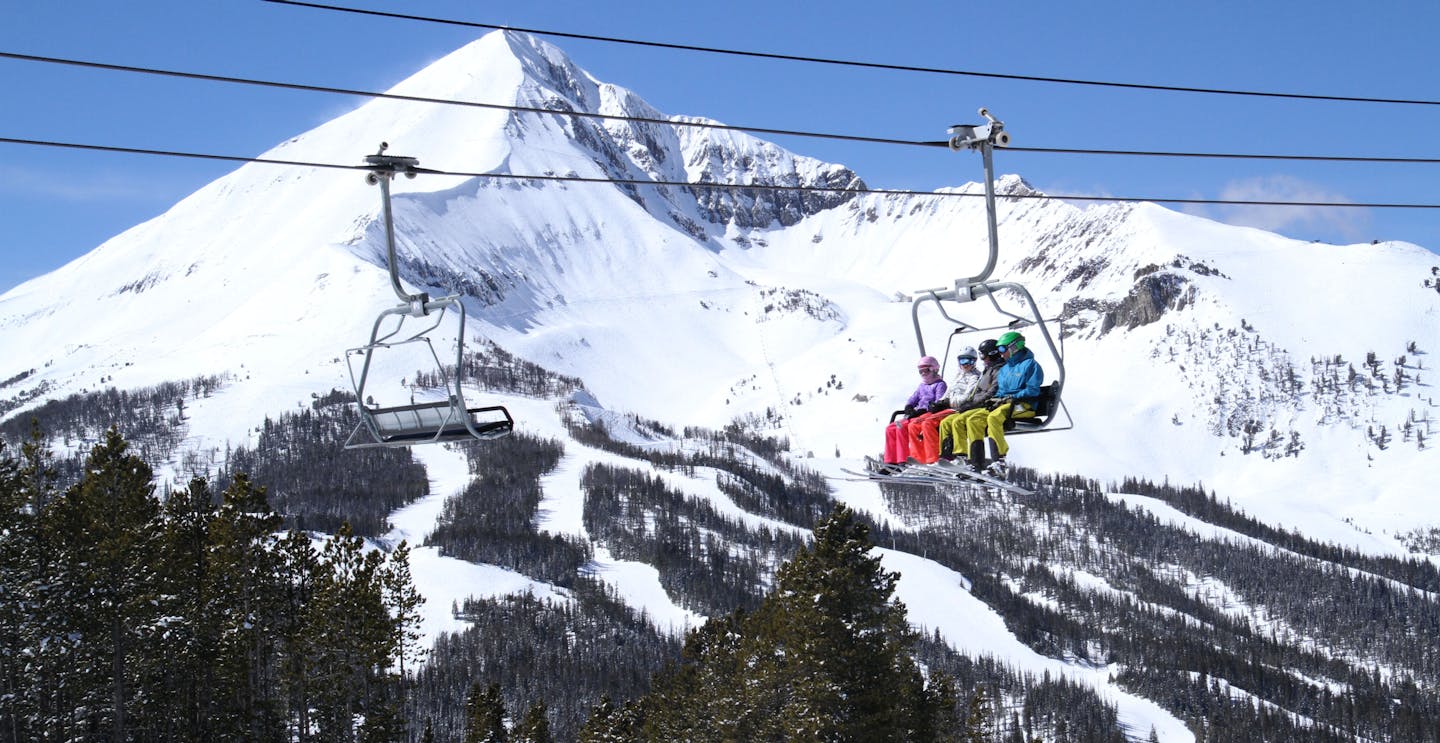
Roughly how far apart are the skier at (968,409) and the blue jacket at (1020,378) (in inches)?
8.7

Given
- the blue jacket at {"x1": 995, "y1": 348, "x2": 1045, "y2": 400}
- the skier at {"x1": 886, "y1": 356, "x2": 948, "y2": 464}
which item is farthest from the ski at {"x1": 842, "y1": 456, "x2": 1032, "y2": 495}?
the blue jacket at {"x1": 995, "y1": 348, "x2": 1045, "y2": 400}

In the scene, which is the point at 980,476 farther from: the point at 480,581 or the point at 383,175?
the point at 480,581

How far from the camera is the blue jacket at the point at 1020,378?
1906 centimetres

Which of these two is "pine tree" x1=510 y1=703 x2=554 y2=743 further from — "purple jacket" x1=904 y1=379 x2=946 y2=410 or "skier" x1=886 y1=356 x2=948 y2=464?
"purple jacket" x1=904 y1=379 x2=946 y2=410

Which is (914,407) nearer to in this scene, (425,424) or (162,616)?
(425,424)

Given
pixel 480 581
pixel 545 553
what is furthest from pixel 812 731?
pixel 545 553

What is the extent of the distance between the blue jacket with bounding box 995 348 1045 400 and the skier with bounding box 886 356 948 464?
4.12ft

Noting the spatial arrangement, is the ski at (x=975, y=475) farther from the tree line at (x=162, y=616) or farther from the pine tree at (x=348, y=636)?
the pine tree at (x=348, y=636)

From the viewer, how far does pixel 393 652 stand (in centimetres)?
3641

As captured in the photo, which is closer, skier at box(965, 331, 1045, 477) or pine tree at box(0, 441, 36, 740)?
skier at box(965, 331, 1045, 477)

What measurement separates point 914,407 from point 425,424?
785 centimetres

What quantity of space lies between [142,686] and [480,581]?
135259 millimetres

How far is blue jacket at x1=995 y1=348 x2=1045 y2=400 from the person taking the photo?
62.5 ft

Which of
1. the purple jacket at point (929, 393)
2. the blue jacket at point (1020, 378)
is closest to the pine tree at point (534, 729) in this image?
the purple jacket at point (929, 393)
